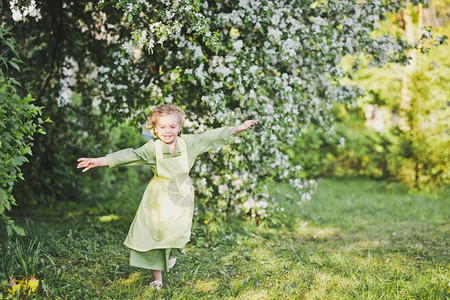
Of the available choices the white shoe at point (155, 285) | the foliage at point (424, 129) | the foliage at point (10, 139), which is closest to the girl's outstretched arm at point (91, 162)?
the foliage at point (10, 139)

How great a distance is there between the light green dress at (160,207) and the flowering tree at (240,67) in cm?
91

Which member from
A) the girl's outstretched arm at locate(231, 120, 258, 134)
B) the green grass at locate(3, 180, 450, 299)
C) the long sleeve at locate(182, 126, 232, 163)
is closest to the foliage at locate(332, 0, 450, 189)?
the green grass at locate(3, 180, 450, 299)

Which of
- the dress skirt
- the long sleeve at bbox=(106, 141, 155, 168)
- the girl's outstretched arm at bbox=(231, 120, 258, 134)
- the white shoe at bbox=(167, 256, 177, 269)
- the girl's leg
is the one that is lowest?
the white shoe at bbox=(167, 256, 177, 269)

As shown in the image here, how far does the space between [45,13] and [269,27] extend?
290cm

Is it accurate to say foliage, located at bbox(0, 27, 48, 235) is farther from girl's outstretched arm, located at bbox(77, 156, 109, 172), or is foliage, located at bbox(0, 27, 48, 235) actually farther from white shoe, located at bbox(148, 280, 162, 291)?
white shoe, located at bbox(148, 280, 162, 291)

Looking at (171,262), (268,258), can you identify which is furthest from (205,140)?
(268,258)

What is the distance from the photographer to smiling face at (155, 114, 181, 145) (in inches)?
131

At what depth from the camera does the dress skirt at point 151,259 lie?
3316 mm

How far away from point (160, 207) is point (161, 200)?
54 millimetres

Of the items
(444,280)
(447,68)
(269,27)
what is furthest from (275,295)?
(447,68)

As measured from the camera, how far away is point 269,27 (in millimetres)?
4301

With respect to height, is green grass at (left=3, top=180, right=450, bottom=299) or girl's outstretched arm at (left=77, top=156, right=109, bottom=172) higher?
girl's outstretched arm at (left=77, top=156, right=109, bottom=172)

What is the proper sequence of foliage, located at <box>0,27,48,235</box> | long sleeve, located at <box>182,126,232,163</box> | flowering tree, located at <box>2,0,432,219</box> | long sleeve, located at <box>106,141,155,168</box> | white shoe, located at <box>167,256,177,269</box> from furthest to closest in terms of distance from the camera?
flowering tree, located at <box>2,0,432,219</box>, white shoe, located at <box>167,256,177,269</box>, long sleeve, located at <box>182,126,232,163</box>, long sleeve, located at <box>106,141,155,168</box>, foliage, located at <box>0,27,48,235</box>

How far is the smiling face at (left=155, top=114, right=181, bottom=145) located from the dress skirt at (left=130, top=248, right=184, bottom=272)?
875mm
